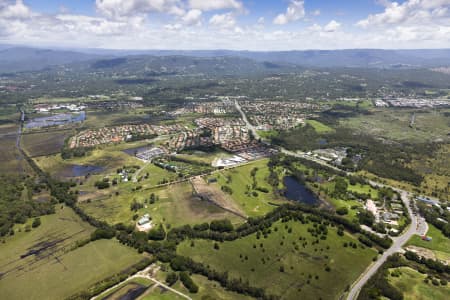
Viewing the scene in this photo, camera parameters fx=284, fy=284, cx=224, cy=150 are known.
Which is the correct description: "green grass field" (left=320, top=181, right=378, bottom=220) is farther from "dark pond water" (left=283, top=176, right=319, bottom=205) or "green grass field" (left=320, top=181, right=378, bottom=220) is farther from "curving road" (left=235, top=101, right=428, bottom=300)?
"curving road" (left=235, top=101, right=428, bottom=300)

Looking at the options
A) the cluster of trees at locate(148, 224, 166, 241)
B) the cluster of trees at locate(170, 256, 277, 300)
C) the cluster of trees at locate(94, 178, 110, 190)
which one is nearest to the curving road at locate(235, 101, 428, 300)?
the cluster of trees at locate(170, 256, 277, 300)

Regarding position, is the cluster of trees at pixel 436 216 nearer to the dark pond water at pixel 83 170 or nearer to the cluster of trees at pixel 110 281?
the cluster of trees at pixel 110 281

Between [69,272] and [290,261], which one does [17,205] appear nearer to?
[69,272]

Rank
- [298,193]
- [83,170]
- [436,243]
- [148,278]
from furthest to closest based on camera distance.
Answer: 1. [83,170]
2. [298,193]
3. [436,243]
4. [148,278]

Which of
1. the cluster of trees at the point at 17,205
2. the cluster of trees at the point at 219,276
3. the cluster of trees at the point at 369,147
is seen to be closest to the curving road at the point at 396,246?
the cluster of trees at the point at 219,276

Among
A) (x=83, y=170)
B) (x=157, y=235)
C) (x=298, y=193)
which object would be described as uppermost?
(x=157, y=235)

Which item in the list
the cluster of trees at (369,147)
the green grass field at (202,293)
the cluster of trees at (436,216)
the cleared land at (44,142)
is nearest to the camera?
the green grass field at (202,293)

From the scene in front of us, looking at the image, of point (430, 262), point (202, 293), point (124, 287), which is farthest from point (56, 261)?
point (430, 262)
